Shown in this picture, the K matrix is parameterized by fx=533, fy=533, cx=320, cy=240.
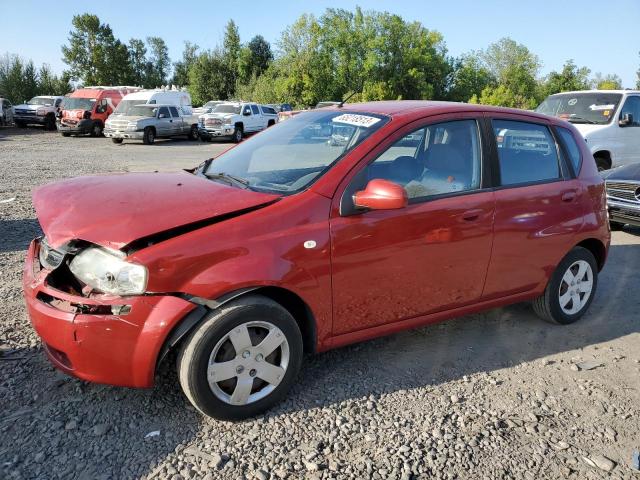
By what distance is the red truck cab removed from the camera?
26.1m

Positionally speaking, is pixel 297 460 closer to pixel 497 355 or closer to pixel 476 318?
pixel 497 355

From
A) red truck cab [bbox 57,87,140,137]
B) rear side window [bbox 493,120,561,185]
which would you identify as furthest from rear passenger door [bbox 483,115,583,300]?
red truck cab [bbox 57,87,140,137]

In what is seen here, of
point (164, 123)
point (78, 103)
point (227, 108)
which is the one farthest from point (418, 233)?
point (78, 103)

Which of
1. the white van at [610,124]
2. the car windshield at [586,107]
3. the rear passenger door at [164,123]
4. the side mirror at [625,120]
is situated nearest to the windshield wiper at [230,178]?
the white van at [610,124]

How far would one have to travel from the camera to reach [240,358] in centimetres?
284

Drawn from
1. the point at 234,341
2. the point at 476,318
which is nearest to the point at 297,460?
the point at 234,341

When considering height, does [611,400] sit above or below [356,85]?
below

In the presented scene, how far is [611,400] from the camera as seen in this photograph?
332 cm

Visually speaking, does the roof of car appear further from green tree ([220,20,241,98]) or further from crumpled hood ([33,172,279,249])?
green tree ([220,20,241,98])

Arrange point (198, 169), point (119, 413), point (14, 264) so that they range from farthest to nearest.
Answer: point (14, 264), point (198, 169), point (119, 413)

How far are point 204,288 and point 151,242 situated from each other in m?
0.35

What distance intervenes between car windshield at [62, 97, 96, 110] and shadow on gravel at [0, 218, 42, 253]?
21.6 meters

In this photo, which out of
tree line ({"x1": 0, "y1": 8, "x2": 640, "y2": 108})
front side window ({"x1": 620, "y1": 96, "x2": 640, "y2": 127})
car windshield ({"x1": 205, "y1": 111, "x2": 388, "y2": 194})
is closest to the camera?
car windshield ({"x1": 205, "y1": 111, "x2": 388, "y2": 194})

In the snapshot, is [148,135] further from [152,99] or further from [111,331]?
[111,331]
